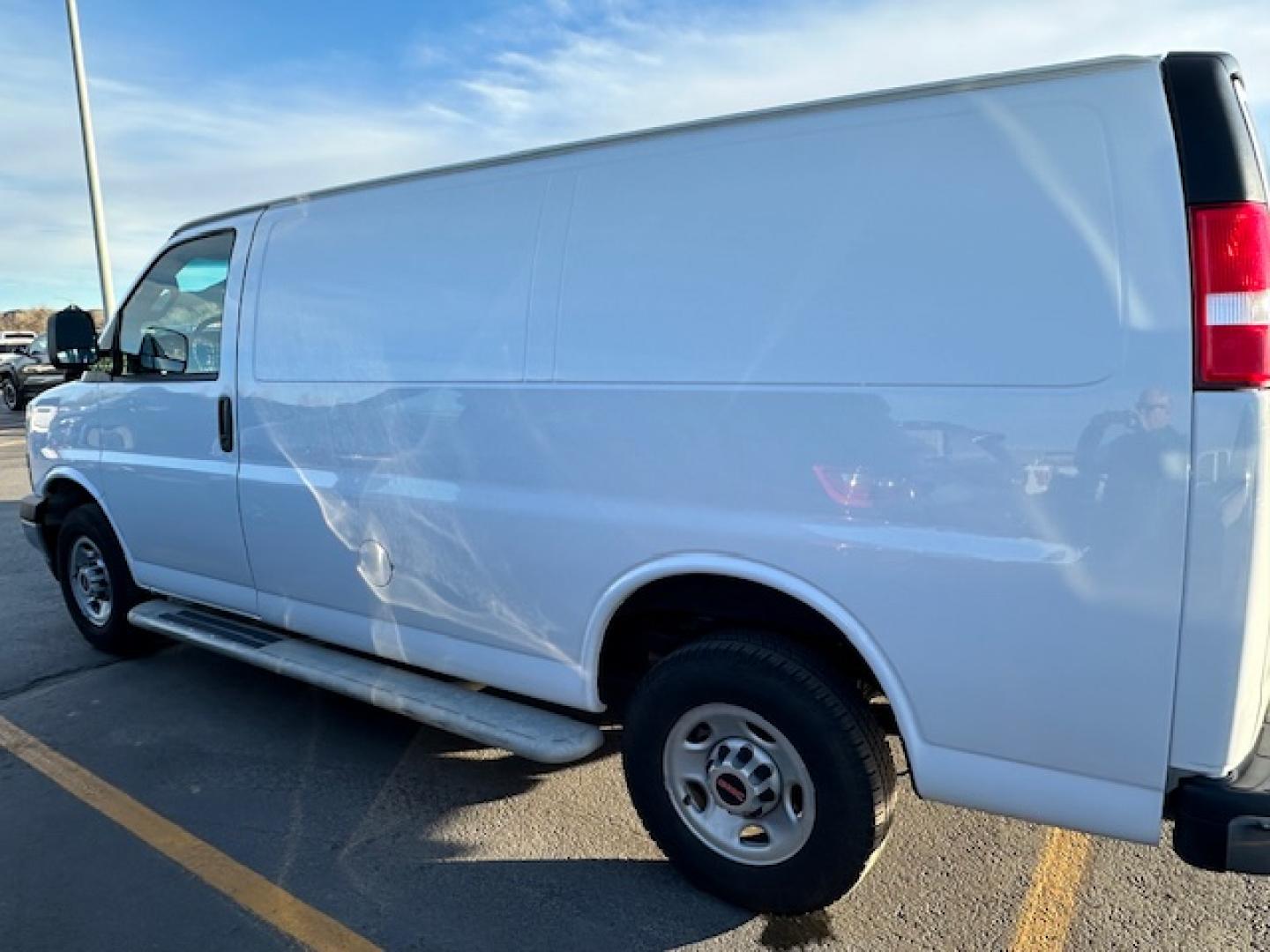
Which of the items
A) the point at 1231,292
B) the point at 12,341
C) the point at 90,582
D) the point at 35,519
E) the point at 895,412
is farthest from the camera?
the point at 12,341

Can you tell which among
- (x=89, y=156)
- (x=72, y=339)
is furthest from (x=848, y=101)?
(x=89, y=156)

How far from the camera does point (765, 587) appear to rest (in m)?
2.71

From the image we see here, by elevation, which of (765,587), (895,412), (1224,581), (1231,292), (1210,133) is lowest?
(765,587)

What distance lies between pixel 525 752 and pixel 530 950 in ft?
A: 1.97

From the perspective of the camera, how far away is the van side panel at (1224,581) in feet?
6.43

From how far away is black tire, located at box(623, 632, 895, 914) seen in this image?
8.34ft

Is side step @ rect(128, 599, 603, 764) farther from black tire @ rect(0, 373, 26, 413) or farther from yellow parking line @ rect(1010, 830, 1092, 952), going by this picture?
black tire @ rect(0, 373, 26, 413)

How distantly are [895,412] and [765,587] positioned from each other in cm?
68

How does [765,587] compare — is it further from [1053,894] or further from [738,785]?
[1053,894]

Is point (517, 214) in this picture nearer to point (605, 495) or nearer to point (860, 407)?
point (605, 495)

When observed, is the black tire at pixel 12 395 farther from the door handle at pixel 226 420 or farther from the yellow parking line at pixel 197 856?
the door handle at pixel 226 420

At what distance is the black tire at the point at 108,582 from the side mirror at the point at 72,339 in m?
0.80

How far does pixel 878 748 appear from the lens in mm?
2570

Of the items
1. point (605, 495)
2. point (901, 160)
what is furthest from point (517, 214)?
point (901, 160)
